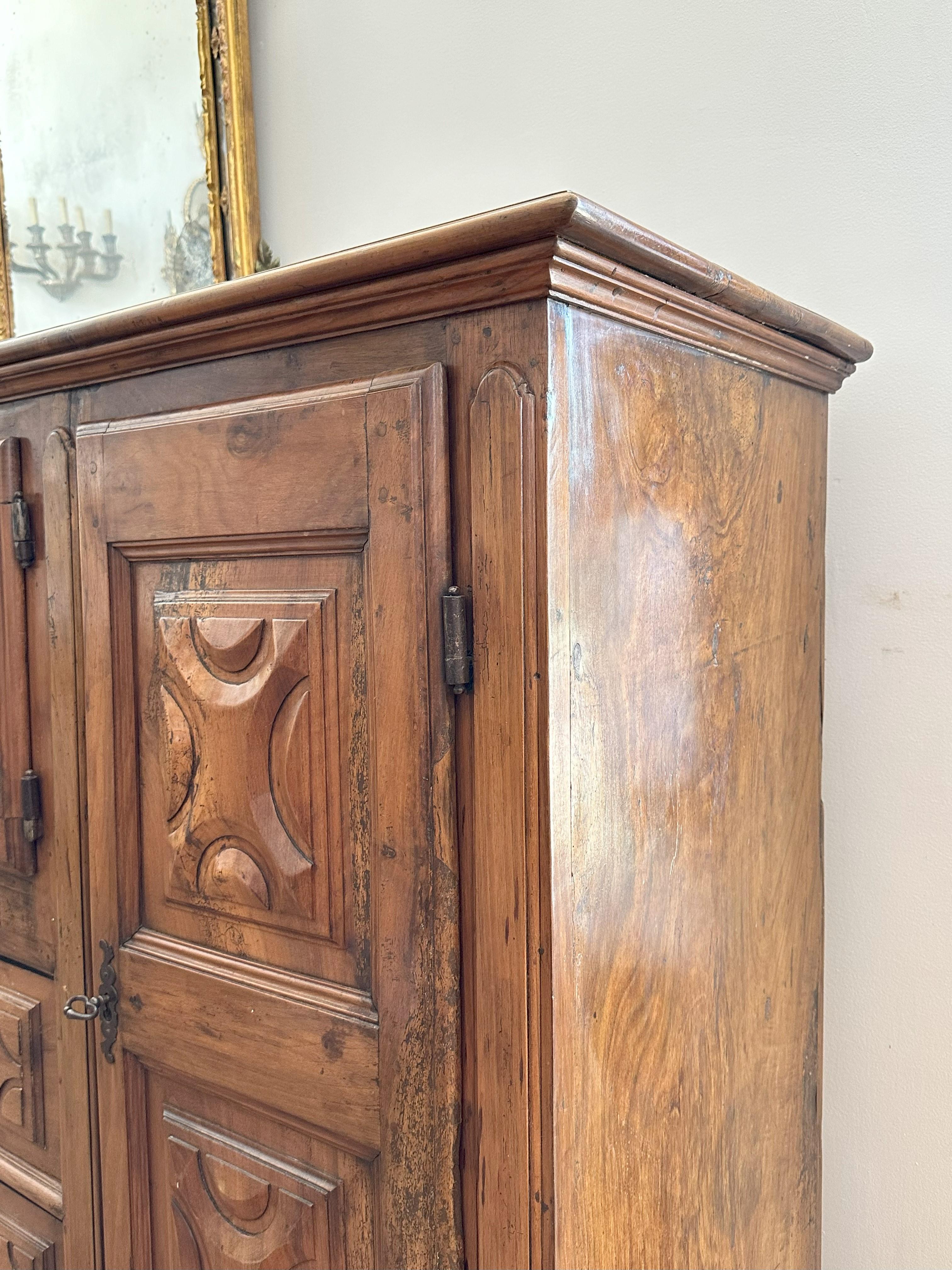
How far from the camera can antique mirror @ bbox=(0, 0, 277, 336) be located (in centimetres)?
156

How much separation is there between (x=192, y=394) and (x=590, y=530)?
382mm

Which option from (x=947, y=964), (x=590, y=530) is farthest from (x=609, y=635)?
(x=947, y=964)

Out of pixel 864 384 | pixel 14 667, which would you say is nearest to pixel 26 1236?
pixel 14 667

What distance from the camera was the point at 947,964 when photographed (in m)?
1.07

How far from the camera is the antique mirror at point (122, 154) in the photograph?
1.56m

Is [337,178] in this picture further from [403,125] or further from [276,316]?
[276,316]

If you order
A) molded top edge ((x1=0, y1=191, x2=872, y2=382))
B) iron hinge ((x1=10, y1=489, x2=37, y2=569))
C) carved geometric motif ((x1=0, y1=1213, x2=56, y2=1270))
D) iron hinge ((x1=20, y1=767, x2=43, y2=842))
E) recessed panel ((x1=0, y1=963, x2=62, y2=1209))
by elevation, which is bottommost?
carved geometric motif ((x1=0, y1=1213, x2=56, y2=1270))

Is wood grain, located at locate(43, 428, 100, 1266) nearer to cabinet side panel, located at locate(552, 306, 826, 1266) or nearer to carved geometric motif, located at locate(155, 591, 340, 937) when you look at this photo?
carved geometric motif, located at locate(155, 591, 340, 937)

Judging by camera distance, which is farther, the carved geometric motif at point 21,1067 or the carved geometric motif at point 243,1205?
the carved geometric motif at point 21,1067

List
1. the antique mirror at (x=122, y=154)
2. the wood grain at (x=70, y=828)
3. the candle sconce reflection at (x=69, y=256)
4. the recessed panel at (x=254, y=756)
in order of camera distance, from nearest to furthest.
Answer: the recessed panel at (x=254, y=756), the wood grain at (x=70, y=828), the antique mirror at (x=122, y=154), the candle sconce reflection at (x=69, y=256)

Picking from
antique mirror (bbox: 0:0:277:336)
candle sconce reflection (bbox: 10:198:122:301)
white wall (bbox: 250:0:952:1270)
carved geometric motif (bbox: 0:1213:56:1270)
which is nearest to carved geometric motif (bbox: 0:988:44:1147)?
carved geometric motif (bbox: 0:1213:56:1270)

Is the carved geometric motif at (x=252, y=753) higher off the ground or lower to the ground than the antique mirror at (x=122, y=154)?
lower

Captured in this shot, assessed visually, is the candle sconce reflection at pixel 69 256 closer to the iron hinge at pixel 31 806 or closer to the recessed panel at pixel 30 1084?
the iron hinge at pixel 31 806

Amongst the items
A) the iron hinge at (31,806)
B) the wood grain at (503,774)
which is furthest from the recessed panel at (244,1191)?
the iron hinge at (31,806)
